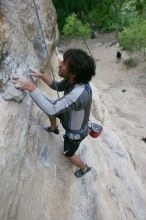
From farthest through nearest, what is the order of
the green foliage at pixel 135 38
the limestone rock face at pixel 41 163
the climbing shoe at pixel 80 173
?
the green foliage at pixel 135 38
the climbing shoe at pixel 80 173
the limestone rock face at pixel 41 163

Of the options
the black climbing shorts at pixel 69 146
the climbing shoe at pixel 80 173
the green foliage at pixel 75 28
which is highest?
the black climbing shorts at pixel 69 146

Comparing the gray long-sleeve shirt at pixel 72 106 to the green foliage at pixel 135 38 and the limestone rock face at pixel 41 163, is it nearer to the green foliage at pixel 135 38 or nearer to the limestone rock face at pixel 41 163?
the limestone rock face at pixel 41 163

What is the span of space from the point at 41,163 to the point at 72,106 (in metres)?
0.94

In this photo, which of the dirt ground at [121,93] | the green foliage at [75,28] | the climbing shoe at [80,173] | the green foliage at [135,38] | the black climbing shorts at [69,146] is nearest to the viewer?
the black climbing shorts at [69,146]

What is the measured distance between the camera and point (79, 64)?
17.1 feet

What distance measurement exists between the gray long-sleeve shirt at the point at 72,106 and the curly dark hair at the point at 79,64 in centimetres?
16

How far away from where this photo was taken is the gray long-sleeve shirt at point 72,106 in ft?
17.2

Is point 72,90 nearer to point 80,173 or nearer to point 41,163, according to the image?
point 41,163

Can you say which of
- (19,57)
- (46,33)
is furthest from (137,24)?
(19,57)

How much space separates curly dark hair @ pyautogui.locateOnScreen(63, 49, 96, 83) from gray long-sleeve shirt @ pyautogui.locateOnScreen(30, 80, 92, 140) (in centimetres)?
16

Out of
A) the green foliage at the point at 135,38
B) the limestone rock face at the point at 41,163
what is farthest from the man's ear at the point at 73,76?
the green foliage at the point at 135,38

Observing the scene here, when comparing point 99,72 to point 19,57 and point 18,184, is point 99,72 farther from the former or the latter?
point 18,184

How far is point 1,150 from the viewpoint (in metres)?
4.92

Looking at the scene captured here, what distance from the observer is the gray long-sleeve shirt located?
5.23 metres
